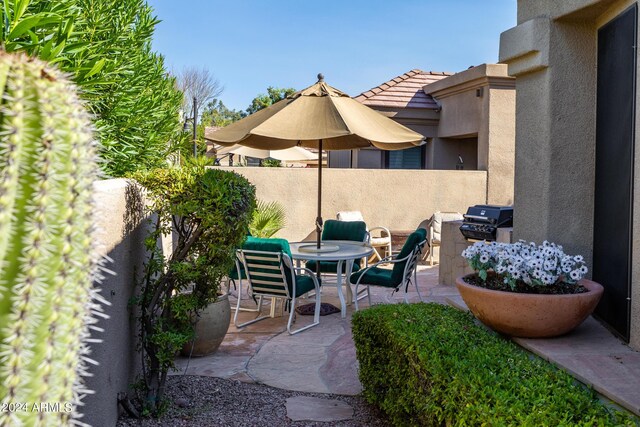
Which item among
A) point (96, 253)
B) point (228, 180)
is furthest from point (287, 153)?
point (96, 253)

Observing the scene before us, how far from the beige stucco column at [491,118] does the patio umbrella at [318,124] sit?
489 cm

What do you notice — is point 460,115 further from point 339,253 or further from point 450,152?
point 339,253

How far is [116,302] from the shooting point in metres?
3.69

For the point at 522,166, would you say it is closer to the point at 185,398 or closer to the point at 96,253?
the point at 185,398

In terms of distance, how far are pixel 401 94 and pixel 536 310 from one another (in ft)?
35.6

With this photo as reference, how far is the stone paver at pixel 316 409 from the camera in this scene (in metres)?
4.25

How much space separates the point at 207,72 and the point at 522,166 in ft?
114

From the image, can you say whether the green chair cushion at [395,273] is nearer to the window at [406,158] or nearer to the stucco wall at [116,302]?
the stucco wall at [116,302]

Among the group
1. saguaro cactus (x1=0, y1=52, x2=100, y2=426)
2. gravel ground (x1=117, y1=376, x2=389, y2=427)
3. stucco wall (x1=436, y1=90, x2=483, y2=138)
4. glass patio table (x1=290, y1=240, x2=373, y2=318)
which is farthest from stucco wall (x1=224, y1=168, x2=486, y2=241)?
saguaro cactus (x1=0, y1=52, x2=100, y2=426)

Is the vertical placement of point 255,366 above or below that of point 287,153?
below

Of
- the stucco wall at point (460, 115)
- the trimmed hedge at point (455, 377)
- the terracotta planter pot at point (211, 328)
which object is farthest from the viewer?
the stucco wall at point (460, 115)

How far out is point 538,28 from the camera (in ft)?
15.2

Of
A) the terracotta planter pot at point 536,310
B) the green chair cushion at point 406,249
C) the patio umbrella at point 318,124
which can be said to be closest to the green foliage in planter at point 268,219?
the patio umbrella at point 318,124

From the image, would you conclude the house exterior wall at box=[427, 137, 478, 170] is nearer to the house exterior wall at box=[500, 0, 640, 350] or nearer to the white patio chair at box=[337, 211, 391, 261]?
the white patio chair at box=[337, 211, 391, 261]
